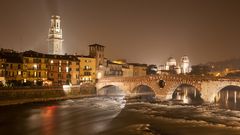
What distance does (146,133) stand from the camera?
39.7 m

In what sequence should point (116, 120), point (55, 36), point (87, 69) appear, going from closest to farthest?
point (116, 120), point (87, 69), point (55, 36)

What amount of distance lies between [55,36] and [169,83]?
48.9 m

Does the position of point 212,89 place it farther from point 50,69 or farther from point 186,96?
point 50,69

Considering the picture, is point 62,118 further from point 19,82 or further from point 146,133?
point 19,82

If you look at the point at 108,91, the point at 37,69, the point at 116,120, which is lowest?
the point at 116,120

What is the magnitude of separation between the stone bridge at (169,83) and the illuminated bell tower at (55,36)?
26.5 metres

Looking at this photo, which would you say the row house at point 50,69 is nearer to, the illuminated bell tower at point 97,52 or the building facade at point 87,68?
the building facade at point 87,68

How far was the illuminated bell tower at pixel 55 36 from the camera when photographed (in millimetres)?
107750

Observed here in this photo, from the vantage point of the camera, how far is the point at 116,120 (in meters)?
49.3

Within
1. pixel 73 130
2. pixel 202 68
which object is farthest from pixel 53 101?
pixel 202 68

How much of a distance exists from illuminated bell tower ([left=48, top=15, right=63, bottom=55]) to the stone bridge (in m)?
26.5

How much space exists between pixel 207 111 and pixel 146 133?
19804 millimetres

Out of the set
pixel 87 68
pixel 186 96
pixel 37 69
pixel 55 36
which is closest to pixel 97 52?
pixel 87 68

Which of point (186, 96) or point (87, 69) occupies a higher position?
point (87, 69)
